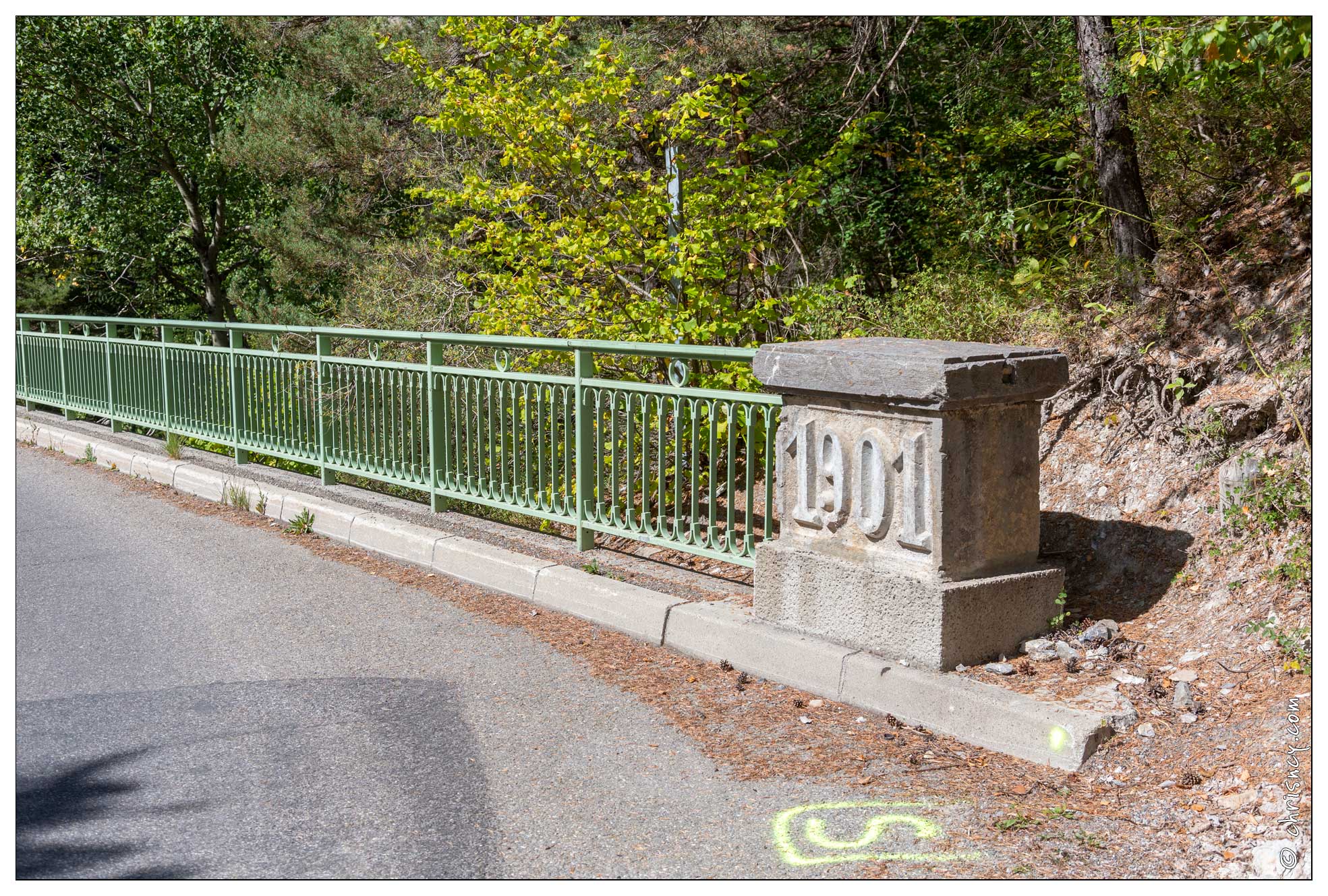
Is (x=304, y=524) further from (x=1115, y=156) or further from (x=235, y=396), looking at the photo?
(x=1115, y=156)

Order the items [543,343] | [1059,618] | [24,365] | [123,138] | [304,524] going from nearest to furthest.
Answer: [1059,618]
[543,343]
[304,524]
[24,365]
[123,138]

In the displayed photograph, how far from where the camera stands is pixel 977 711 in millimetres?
4359

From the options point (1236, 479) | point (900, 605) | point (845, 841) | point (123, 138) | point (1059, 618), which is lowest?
point (845, 841)

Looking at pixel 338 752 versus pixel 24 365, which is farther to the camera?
pixel 24 365

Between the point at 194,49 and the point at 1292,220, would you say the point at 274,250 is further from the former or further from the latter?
the point at 1292,220

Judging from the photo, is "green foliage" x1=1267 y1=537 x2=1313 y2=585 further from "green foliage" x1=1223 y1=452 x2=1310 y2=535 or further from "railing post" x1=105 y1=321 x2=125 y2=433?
"railing post" x1=105 y1=321 x2=125 y2=433

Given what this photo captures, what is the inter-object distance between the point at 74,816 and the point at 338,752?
2.88 feet

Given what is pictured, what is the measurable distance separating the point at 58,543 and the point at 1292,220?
8.53 m

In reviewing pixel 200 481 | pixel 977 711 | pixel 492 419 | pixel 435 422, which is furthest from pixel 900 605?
pixel 200 481

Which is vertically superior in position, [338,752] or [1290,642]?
[1290,642]

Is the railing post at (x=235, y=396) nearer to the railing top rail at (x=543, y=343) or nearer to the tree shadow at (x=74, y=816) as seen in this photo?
the railing top rail at (x=543, y=343)

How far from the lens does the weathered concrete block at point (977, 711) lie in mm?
4117

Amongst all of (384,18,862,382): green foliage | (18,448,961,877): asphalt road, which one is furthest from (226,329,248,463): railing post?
(18,448,961,877): asphalt road

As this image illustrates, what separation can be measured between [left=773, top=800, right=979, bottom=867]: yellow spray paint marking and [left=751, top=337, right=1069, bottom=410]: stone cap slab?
159cm
